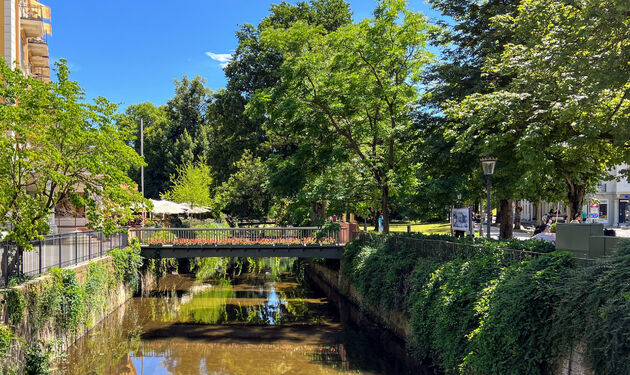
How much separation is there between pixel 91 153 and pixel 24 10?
17.4 m

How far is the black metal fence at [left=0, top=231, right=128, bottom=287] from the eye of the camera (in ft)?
39.7

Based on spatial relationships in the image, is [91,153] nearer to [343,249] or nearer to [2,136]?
[2,136]

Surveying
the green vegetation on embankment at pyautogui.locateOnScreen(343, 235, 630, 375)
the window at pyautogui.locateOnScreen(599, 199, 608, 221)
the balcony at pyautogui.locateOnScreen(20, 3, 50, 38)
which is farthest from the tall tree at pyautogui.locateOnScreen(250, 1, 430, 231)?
the window at pyautogui.locateOnScreen(599, 199, 608, 221)

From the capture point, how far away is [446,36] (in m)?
20.3

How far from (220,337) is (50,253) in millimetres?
6584

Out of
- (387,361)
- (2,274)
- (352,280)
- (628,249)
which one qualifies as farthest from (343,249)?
(628,249)

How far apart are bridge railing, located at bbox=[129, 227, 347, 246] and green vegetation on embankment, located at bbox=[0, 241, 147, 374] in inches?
208

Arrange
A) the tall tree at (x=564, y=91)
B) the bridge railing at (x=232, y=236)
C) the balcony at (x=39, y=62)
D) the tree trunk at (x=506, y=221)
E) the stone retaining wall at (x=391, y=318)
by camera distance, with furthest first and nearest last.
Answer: the balcony at (x=39, y=62), the bridge railing at (x=232, y=236), the tree trunk at (x=506, y=221), the tall tree at (x=564, y=91), the stone retaining wall at (x=391, y=318)

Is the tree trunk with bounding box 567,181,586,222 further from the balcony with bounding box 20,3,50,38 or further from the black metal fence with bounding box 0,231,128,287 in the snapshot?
the balcony with bounding box 20,3,50,38

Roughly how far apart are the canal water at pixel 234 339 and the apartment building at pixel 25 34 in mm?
10374

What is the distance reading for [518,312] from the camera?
348 inches

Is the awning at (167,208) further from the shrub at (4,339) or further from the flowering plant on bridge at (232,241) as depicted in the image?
the shrub at (4,339)

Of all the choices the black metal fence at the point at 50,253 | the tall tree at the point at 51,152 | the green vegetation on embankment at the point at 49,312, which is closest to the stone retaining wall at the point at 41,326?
the green vegetation on embankment at the point at 49,312

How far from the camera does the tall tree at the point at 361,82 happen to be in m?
20.9
